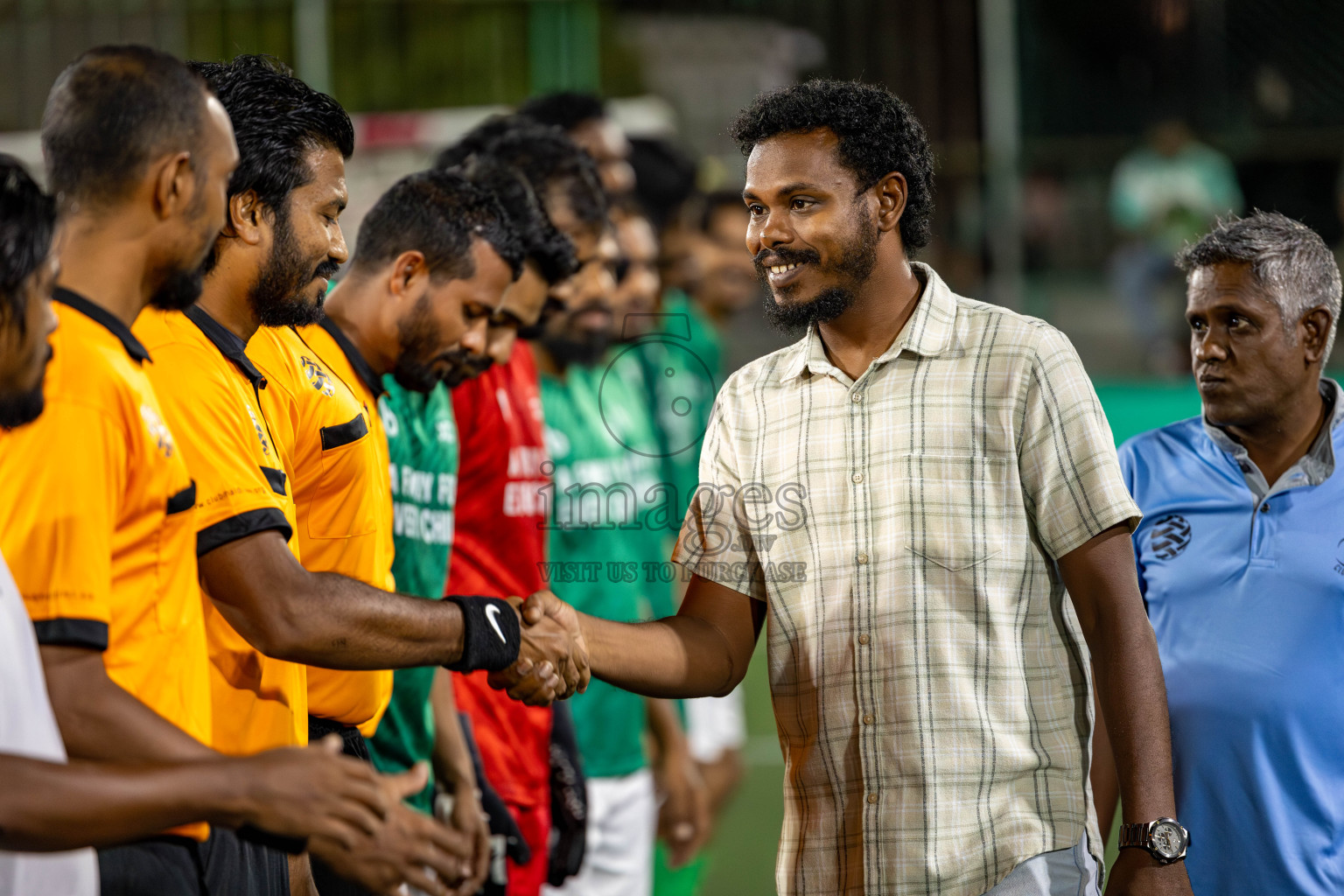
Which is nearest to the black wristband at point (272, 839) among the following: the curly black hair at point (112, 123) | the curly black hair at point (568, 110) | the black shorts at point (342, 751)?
the curly black hair at point (112, 123)

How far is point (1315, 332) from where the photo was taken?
127 inches

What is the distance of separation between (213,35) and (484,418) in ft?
20.2

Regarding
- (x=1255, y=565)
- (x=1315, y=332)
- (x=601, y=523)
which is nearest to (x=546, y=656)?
(x=1255, y=565)

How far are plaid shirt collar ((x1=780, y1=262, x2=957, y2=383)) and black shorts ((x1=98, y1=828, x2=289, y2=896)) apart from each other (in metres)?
1.44

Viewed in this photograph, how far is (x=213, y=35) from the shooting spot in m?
9.27

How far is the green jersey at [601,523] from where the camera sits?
4.94 m

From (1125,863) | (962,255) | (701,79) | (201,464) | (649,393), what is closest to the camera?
(201,464)

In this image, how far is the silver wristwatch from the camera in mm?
2555

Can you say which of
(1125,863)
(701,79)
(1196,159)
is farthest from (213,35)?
(1125,863)

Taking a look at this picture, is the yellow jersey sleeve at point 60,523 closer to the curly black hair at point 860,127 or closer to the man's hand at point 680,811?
the curly black hair at point 860,127

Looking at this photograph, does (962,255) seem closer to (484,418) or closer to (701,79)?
(701,79)

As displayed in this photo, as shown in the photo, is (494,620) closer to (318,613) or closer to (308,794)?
(318,613)

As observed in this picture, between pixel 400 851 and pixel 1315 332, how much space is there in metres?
2.49

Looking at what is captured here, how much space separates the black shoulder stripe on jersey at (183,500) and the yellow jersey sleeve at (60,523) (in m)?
0.18
